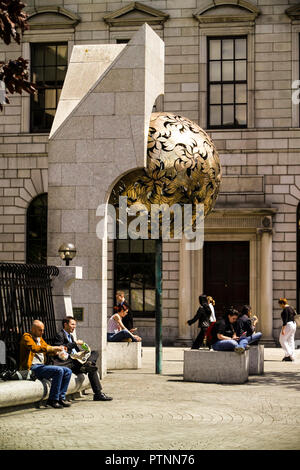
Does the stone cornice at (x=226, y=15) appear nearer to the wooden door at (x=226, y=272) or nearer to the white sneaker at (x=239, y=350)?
the wooden door at (x=226, y=272)

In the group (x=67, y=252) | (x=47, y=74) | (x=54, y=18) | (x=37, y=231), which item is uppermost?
(x=54, y=18)

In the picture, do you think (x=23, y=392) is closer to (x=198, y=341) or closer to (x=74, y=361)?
(x=74, y=361)

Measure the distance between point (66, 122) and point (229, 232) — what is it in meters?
10.3

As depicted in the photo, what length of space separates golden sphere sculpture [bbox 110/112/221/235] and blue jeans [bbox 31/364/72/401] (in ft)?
13.3

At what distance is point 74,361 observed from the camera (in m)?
12.6

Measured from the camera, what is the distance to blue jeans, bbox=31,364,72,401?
457 inches

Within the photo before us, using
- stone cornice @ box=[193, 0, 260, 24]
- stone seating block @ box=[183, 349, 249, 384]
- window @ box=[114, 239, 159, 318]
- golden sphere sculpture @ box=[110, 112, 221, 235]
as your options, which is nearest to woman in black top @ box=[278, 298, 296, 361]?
stone seating block @ box=[183, 349, 249, 384]

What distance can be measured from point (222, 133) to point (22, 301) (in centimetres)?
1348

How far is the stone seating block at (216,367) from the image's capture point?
14469 millimetres

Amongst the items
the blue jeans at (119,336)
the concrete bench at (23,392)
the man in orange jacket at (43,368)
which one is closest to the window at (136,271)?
the blue jeans at (119,336)

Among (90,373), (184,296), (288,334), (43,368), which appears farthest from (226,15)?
(43,368)

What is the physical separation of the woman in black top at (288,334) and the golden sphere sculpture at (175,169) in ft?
18.7

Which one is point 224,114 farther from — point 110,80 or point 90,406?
point 90,406
